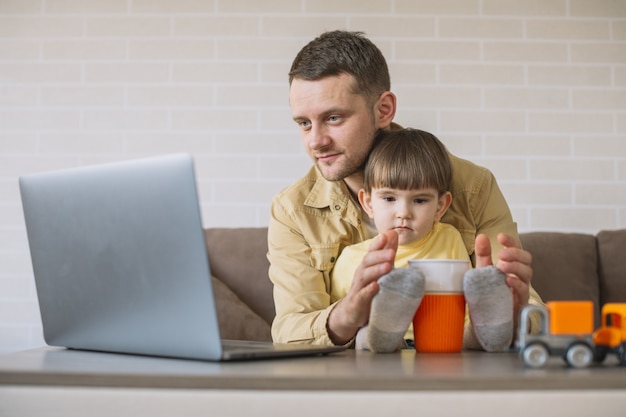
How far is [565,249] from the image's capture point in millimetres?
2660

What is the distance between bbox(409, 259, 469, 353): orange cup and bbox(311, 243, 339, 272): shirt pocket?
679mm

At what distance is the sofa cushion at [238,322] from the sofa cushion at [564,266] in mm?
944

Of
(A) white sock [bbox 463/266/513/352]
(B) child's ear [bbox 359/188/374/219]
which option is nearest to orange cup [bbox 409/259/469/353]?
(A) white sock [bbox 463/266/513/352]

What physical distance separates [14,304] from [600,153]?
2424 millimetres

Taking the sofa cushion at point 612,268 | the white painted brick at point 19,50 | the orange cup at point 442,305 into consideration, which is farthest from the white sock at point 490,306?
the white painted brick at point 19,50

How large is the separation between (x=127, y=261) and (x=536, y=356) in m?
0.58

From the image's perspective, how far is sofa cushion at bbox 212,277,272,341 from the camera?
2498mm

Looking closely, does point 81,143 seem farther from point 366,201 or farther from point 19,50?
point 366,201

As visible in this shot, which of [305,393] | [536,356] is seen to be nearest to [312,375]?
[305,393]

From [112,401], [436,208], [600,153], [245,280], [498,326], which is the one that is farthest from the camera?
[600,153]

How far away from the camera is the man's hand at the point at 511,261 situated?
51.2 inches

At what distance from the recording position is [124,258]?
1099 mm

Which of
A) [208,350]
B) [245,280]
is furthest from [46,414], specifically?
[245,280]

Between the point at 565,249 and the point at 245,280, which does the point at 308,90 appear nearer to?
the point at 245,280
